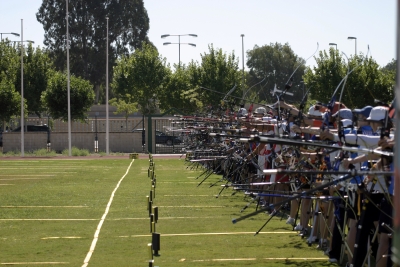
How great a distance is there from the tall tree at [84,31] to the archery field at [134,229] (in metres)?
65.4

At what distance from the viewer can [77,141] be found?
184 feet

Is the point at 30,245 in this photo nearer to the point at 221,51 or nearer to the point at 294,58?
the point at 221,51

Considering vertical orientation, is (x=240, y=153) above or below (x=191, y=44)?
below

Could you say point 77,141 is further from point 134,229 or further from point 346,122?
point 346,122

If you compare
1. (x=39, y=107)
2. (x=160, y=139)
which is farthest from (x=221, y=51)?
(x=39, y=107)

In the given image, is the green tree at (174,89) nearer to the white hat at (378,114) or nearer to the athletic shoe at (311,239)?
the athletic shoe at (311,239)

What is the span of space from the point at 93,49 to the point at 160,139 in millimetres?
36106

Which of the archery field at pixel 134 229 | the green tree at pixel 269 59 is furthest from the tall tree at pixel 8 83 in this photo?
the green tree at pixel 269 59

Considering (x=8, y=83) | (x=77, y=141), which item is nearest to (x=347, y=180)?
(x=77, y=141)

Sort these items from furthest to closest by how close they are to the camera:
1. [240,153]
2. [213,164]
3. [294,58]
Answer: [294,58] → [213,164] → [240,153]

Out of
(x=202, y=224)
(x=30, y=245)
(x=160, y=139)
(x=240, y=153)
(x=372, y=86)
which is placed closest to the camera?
(x=30, y=245)

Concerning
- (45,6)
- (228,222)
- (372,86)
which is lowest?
(228,222)

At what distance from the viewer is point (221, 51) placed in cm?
5984

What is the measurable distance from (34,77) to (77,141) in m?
11.3
